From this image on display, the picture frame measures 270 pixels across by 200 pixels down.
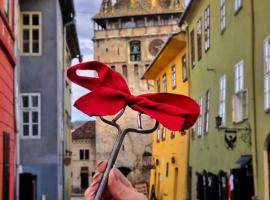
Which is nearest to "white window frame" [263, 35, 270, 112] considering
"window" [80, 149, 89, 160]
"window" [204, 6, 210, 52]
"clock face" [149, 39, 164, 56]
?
"window" [204, 6, 210, 52]

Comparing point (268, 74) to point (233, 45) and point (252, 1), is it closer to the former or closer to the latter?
point (252, 1)

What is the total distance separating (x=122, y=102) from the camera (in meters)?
3.55

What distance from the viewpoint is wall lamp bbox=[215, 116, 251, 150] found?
15.3 m

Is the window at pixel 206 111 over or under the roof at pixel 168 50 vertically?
under

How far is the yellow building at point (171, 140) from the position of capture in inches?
1104

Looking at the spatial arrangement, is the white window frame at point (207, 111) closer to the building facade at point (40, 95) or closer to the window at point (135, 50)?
the building facade at point (40, 95)

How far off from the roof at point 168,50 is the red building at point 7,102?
428 inches

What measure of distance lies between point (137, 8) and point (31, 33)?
48.8 meters

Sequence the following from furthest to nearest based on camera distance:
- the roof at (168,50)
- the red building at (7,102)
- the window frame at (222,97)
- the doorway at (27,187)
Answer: the roof at (168,50) → the doorway at (27,187) → the window frame at (222,97) → the red building at (7,102)

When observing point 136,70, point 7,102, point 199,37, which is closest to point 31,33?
point 199,37

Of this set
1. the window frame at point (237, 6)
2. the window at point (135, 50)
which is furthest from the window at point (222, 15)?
the window at point (135, 50)

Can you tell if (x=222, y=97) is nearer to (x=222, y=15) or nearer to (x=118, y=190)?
(x=222, y=15)

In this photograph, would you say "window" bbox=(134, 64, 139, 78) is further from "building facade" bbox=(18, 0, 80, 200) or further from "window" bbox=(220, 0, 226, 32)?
"window" bbox=(220, 0, 226, 32)

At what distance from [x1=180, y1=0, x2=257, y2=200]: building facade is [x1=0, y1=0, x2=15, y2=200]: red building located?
15.6 feet
